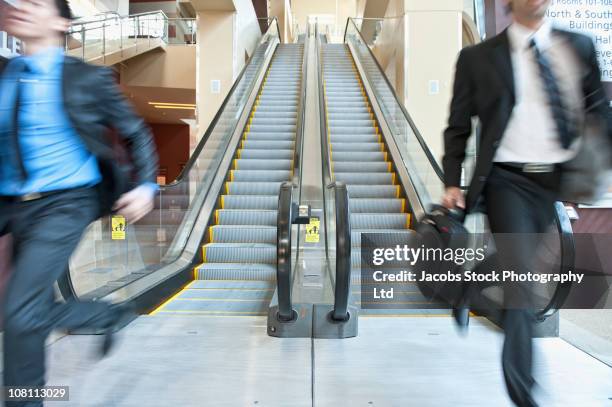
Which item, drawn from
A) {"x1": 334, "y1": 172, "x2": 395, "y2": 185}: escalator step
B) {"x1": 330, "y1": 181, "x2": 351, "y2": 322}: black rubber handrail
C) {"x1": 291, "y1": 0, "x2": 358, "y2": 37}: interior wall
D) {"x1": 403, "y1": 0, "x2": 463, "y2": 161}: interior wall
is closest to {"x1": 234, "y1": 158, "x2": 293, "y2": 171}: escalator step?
{"x1": 334, "y1": 172, "x2": 395, "y2": 185}: escalator step

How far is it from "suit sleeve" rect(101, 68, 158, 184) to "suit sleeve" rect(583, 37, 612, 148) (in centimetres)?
145

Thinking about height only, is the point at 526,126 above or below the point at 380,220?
above

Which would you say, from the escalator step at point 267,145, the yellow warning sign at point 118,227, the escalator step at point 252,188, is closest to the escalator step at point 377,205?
the escalator step at point 252,188

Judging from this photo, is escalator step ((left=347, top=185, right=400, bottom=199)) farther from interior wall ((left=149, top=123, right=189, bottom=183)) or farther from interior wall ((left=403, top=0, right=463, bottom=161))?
interior wall ((left=149, top=123, right=189, bottom=183))

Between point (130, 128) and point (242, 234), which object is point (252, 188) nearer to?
point (242, 234)

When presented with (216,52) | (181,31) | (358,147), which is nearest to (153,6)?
(181,31)

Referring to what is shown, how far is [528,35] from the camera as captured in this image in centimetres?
146

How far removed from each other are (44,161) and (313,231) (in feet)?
9.15

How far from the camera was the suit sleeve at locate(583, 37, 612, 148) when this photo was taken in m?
1.40

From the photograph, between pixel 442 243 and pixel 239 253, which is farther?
pixel 239 253

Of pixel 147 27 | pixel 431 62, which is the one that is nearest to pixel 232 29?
pixel 147 27

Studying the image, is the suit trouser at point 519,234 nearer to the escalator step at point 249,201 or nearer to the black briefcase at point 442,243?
Answer: the black briefcase at point 442,243

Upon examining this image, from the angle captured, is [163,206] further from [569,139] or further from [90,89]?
[569,139]

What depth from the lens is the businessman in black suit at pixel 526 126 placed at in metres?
1.39
